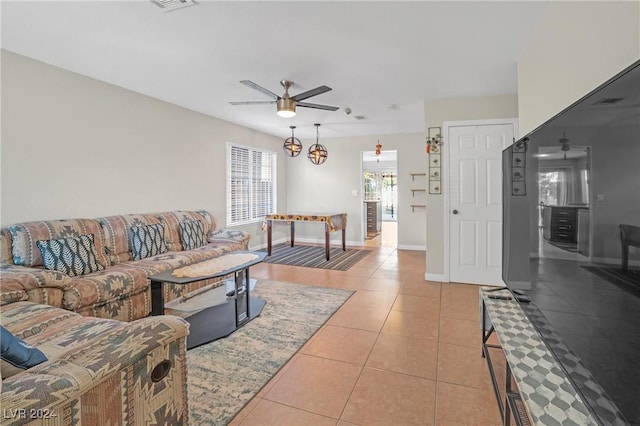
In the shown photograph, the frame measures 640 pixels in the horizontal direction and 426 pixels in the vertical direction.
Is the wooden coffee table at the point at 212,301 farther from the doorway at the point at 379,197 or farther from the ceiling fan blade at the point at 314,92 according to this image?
the doorway at the point at 379,197

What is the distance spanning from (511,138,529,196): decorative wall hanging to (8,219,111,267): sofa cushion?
3603 mm

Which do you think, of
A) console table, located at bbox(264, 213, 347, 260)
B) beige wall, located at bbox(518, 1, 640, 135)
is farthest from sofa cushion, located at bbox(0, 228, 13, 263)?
beige wall, located at bbox(518, 1, 640, 135)

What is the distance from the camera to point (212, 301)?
3455 millimetres

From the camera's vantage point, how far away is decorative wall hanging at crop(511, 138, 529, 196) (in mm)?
1529

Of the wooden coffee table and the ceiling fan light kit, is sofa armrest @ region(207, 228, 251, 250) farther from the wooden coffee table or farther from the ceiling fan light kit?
the ceiling fan light kit

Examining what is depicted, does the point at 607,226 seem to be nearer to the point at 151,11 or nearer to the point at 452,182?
the point at 151,11

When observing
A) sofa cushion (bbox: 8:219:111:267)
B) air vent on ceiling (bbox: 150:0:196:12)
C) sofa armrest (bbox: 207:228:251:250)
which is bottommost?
sofa armrest (bbox: 207:228:251:250)

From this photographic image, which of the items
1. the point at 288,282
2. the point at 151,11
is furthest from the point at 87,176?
the point at 288,282

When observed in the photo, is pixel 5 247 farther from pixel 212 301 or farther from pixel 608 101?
pixel 608 101

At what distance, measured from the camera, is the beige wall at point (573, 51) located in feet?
4.27

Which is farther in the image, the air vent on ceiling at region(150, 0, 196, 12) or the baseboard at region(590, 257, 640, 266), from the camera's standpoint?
the air vent on ceiling at region(150, 0, 196, 12)

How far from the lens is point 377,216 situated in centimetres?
887

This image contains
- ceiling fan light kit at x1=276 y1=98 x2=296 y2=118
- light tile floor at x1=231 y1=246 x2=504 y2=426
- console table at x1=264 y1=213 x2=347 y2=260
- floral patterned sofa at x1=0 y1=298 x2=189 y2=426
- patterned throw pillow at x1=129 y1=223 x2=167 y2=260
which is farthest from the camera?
console table at x1=264 y1=213 x2=347 y2=260

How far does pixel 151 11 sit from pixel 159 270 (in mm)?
2251
